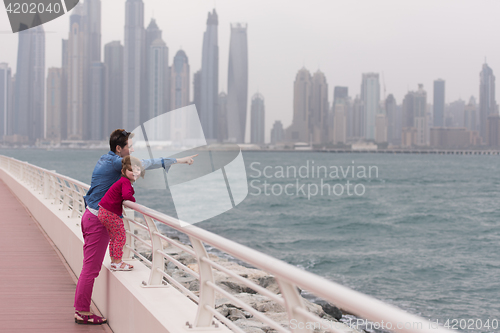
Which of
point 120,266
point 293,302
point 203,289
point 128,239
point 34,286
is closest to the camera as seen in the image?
point 293,302

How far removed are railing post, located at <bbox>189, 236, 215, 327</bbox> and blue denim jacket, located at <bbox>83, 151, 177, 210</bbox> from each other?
1238 mm

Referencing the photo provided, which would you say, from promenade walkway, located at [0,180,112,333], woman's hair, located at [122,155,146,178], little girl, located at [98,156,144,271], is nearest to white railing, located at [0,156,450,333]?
little girl, located at [98,156,144,271]

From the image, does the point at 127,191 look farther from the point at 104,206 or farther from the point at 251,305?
the point at 251,305

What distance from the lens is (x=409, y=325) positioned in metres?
1.40

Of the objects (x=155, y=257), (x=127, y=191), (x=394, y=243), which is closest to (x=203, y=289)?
(x=155, y=257)

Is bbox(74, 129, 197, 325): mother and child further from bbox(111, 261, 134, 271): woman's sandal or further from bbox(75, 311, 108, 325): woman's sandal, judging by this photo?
bbox(111, 261, 134, 271): woman's sandal

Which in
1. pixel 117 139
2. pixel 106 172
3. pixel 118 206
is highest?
pixel 117 139

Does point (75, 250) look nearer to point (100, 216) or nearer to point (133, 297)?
→ point (100, 216)

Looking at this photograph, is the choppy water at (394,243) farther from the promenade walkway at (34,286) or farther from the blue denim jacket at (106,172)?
the blue denim jacket at (106,172)

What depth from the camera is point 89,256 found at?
4258mm

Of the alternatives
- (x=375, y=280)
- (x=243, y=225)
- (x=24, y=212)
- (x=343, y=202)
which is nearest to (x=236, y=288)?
(x=24, y=212)

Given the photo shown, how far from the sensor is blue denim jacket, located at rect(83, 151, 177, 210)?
4141 millimetres

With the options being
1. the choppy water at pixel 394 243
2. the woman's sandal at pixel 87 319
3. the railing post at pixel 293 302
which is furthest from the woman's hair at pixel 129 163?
the choppy water at pixel 394 243

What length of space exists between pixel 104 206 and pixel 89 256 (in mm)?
438
